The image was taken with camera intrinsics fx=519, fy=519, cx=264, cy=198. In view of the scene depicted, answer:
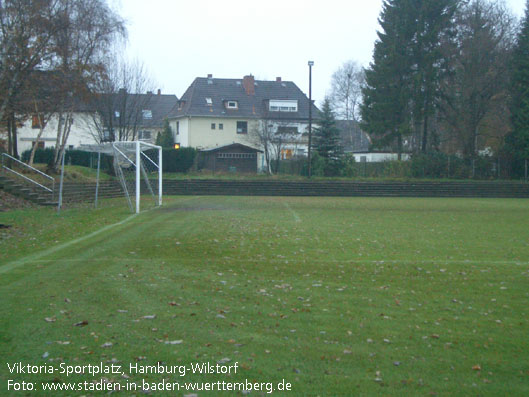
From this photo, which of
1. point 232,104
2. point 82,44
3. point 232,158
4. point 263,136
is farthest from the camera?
point 232,104

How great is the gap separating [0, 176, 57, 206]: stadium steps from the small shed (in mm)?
23484

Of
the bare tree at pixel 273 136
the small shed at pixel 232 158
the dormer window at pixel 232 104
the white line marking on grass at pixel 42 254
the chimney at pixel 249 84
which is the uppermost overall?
the chimney at pixel 249 84

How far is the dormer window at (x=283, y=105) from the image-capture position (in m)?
55.0

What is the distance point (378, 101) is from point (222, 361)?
137 feet

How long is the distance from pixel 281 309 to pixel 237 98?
5028 cm

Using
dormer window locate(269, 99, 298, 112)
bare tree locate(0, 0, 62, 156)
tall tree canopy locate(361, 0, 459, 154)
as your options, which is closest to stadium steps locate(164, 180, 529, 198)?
tall tree canopy locate(361, 0, 459, 154)

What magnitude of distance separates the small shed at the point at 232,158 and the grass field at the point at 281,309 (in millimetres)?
33151

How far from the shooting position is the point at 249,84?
56.7 meters

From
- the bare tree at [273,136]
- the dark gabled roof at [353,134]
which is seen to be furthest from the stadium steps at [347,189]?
the dark gabled roof at [353,134]

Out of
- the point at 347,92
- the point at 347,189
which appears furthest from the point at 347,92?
the point at 347,189

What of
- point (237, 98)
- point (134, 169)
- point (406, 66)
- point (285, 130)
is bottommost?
point (134, 169)

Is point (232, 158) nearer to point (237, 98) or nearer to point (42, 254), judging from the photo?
point (237, 98)

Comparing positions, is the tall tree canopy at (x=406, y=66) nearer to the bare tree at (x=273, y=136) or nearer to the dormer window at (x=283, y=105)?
the bare tree at (x=273, y=136)

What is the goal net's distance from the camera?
21.9 metres
